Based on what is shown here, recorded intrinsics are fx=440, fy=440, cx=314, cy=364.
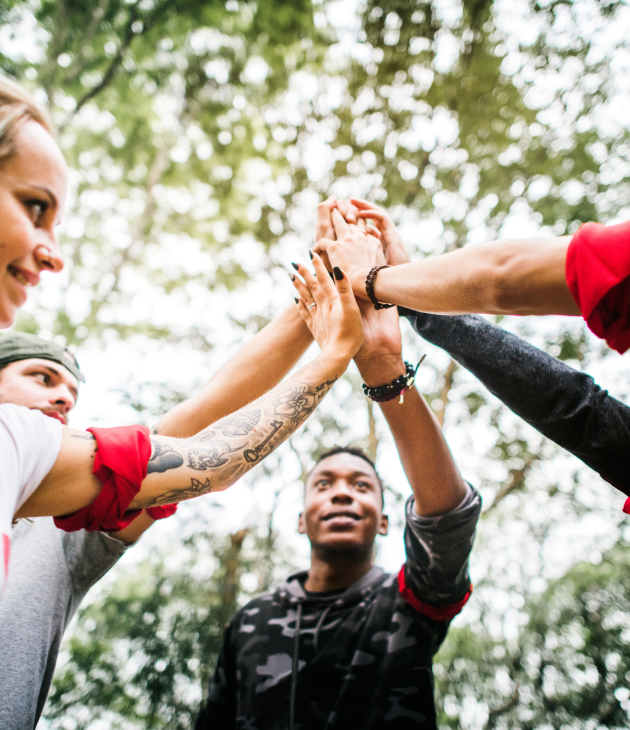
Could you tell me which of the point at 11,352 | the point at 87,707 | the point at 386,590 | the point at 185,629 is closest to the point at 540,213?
the point at 386,590

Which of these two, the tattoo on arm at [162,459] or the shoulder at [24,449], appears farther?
the tattoo on arm at [162,459]

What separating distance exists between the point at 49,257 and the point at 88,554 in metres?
1.38

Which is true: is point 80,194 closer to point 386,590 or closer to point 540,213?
point 540,213

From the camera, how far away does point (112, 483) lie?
44.3 inches

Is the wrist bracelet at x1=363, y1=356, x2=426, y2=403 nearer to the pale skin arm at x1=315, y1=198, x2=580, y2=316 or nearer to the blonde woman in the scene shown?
the pale skin arm at x1=315, y1=198, x2=580, y2=316

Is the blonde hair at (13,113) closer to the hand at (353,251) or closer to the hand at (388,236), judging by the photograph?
the hand at (353,251)

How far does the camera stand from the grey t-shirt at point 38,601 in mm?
1586

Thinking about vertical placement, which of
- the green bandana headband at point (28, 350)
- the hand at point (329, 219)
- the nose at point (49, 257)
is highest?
the hand at point (329, 219)

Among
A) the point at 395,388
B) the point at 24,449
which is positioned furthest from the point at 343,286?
the point at 24,449

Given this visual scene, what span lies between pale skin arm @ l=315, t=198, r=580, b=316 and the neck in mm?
1784

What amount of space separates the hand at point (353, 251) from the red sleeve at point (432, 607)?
5.25 ft

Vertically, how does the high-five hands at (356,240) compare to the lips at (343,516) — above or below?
above

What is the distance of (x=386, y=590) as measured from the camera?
264cm

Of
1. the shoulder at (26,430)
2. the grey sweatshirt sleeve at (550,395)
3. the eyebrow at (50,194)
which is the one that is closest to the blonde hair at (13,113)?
the eyebrow at (50,194)
